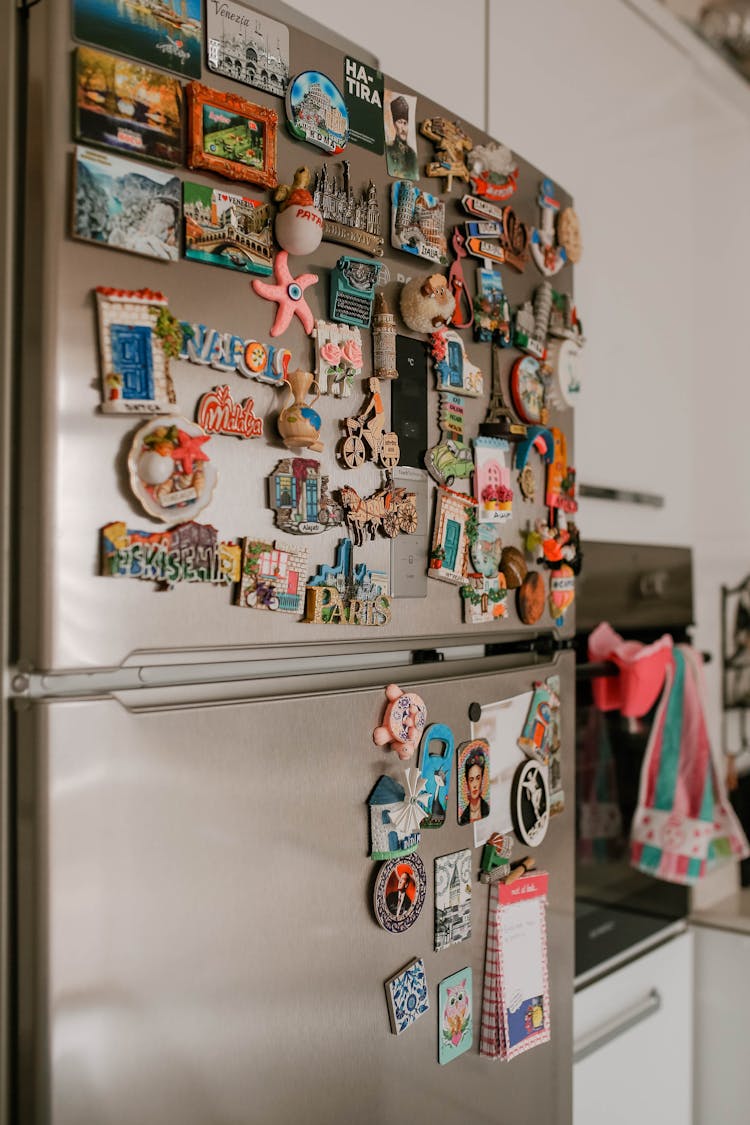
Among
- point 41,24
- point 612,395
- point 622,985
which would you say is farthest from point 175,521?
point 622,985

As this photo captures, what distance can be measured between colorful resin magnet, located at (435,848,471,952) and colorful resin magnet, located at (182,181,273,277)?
0.55m

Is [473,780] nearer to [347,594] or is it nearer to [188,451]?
[347,594]

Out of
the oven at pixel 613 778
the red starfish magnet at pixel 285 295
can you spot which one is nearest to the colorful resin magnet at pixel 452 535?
the red starfish magnet at pixel 285 295

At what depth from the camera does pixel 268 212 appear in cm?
75

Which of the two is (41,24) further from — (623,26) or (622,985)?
(622,985)

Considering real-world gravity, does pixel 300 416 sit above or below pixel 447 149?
below

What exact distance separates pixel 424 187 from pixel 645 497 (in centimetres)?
81

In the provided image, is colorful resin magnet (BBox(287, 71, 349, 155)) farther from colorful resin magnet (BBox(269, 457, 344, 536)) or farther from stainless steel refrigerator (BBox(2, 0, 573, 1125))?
colorful resin magnet (BBox(269, 457, 344, 536))

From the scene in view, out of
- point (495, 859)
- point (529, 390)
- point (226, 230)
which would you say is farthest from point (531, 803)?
point (226, 230)

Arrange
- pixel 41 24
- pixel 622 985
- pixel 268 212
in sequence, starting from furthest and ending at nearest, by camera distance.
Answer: pixel 622 985 < pixel 268 212 < pixel 41 24

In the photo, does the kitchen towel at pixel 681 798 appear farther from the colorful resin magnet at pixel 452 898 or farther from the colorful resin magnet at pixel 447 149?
the colorful resin magnet at pixel 447 149

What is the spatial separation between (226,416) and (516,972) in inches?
25.0

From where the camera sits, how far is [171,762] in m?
0.67

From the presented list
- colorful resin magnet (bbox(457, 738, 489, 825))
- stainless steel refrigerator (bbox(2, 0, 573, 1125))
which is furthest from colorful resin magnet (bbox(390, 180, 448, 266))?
colorful resin magnet (bbox(457, 738, 489, 825))
